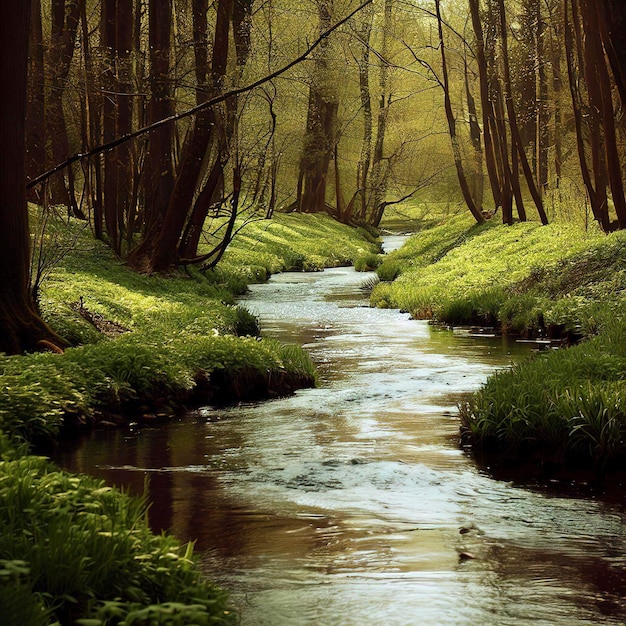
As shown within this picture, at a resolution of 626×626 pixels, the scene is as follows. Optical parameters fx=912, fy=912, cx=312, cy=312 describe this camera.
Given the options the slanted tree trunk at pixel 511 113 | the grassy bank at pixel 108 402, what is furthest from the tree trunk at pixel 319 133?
the grassy bank at pixel 108 402

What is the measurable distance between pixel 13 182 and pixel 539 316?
30.6ft

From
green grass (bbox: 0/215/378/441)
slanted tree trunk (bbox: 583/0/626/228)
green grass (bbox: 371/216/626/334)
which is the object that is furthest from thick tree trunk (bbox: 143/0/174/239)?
slanted tree trunk (bbox: 583/0/626/228)

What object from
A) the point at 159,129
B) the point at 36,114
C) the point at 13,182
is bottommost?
the point at 13,182

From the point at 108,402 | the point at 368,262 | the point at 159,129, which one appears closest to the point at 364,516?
the point at 108,402

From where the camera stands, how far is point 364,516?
6.05m

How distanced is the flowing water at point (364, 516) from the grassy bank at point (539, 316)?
25.0 inches

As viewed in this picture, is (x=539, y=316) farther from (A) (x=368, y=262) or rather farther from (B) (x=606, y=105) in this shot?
(A) (x=368, y=262)

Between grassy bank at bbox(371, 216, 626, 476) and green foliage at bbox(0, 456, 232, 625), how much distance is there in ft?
13.3

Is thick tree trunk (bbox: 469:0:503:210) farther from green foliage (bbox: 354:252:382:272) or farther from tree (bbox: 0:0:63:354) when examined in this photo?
tree (bbox: 0:0:63:354)

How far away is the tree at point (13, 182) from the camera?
1027 centimetres

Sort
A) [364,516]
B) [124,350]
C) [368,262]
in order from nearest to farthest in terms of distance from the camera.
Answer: [364,516]
[124,350]
[368,262]

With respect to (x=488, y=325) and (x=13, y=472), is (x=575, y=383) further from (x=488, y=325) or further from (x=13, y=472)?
(x=488, y=325)

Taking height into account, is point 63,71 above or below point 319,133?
below

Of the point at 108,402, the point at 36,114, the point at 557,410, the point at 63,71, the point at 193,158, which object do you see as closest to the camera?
the point at 557,410
